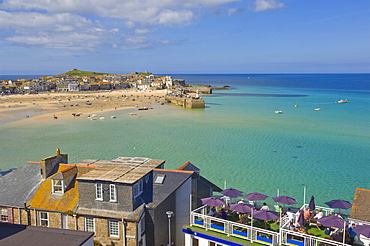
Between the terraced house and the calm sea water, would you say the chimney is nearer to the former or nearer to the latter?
the terraced house

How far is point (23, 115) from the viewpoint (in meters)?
68.9

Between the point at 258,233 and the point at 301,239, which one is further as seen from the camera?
the point at 258,233

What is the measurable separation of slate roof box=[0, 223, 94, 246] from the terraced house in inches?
111

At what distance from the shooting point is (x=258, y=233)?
1159 cm

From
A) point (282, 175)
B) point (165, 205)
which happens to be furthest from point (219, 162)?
point (165, 205)

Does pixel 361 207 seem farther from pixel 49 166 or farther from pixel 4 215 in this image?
pixel 4 215

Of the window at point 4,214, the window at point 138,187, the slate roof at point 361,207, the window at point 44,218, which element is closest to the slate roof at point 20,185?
the window at point 4,214

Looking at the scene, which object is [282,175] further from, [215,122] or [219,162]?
[215,122]

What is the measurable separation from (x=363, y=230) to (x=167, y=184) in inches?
295

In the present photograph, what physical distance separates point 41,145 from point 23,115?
32208mm

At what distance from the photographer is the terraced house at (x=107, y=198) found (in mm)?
13062

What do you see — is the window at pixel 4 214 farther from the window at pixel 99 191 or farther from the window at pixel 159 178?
the window at pixel 159 178

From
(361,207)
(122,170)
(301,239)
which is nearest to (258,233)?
(301,239)

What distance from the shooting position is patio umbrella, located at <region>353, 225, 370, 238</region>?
10.1m
